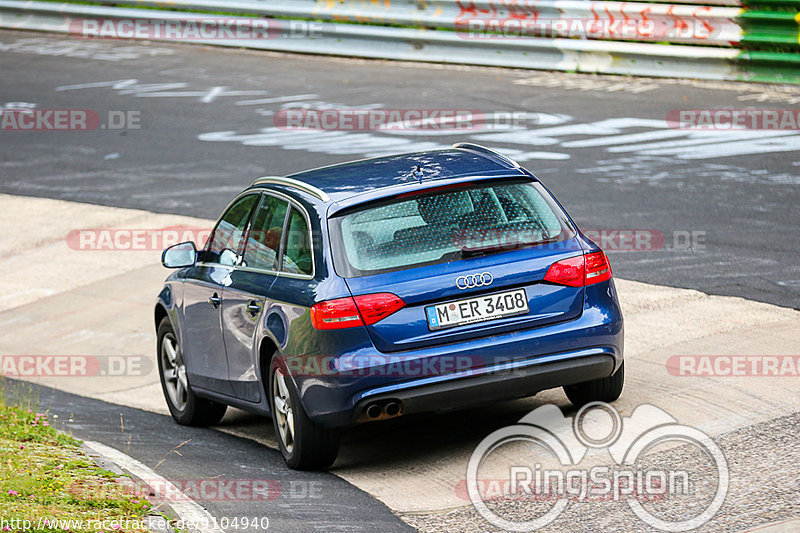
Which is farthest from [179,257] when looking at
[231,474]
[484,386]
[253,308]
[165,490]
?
[484,386]

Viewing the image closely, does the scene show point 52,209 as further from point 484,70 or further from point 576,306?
point 576,306

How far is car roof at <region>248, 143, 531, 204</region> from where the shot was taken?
24.8 ft

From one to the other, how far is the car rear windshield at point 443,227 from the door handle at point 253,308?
82 cm

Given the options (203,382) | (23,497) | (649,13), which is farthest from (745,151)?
(23,497)

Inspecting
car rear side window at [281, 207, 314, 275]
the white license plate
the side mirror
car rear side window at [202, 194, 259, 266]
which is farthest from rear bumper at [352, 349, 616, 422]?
the side mirror

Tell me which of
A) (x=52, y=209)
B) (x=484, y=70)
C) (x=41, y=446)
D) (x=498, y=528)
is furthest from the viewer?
(x=484, y=70)

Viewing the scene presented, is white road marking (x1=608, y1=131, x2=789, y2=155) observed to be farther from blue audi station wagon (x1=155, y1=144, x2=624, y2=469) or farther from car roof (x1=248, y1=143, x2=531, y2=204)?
blue audi station wagon (x1=155, y1=144, x2=624, y2=469)

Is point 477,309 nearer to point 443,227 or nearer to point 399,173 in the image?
point 443,227

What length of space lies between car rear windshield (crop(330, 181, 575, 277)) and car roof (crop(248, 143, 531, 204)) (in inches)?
4.5

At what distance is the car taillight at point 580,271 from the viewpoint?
23.9 ft

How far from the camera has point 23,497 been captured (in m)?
6.52

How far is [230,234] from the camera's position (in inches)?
345

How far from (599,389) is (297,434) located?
1.89 meters

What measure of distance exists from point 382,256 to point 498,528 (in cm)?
175
